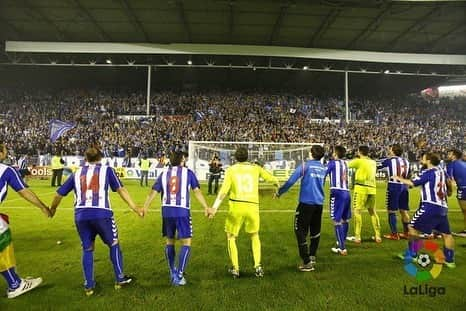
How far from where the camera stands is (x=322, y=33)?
85.9 feet

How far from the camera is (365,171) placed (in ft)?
25.5

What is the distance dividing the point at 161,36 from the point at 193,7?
18.9 feet

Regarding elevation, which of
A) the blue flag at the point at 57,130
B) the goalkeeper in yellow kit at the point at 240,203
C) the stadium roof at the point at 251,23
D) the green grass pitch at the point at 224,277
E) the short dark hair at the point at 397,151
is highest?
the stadium roof at the point at 251,23

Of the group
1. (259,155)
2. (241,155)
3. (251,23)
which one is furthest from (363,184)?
(251,23)

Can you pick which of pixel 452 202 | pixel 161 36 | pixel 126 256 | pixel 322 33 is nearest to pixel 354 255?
pixel 126 256

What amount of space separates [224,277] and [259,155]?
1569 centimetres

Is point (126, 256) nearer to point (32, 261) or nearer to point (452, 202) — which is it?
point (32, 261)

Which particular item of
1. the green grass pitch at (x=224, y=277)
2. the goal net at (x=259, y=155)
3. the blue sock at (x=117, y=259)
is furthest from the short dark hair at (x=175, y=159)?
the goal net at (x=259, y=155)

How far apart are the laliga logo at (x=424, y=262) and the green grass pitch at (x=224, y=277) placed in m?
0.15

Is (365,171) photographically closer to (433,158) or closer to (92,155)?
(433,158)

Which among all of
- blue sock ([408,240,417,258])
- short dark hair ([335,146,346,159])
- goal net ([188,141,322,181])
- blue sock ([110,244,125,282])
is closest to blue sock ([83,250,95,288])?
blue sock ([110,244,125,282])

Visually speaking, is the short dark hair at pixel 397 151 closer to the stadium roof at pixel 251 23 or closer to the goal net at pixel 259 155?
the goal net at pixel 259 155

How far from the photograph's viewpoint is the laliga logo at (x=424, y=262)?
5970 millimetres

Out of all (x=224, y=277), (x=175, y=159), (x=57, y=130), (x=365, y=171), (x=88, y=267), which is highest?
(x=57, y=130)
